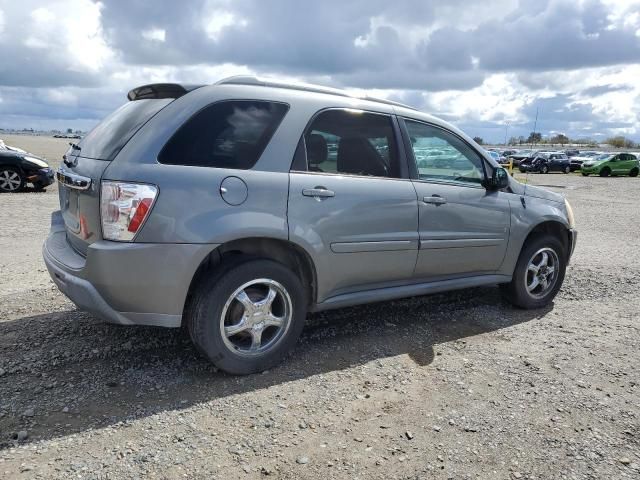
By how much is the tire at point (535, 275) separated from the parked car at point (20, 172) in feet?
38.3

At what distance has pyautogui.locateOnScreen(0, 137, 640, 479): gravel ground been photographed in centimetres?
261

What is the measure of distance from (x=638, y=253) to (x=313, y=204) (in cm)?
687

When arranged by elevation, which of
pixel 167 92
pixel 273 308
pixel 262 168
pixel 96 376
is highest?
pixel 167 92

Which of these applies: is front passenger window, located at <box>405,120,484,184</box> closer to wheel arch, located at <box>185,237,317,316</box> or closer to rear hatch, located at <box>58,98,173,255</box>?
wheel arch, located at <box>185,237,317,316</box>

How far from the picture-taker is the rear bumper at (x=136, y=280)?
296 cm

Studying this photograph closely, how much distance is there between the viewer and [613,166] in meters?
35.7

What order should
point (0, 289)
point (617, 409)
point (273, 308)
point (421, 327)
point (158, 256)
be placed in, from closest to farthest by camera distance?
point (158, 256)
point (617, 409)
point (273, 308)
point (421, 327)
point (0, 289)

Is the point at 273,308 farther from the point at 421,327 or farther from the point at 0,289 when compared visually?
the point at 0,289

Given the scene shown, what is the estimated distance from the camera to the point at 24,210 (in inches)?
382

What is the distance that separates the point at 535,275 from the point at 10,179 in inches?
478

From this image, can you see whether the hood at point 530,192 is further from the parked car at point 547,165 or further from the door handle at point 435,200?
the parked car at point 547,165

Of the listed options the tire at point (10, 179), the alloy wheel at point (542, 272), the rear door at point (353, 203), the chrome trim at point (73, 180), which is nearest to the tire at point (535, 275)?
the alloy wheel at point (542, 272)

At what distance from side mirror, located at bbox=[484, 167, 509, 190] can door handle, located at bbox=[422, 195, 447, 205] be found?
0.62 m

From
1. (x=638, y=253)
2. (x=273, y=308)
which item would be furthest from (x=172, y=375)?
(x=638, y=253)
